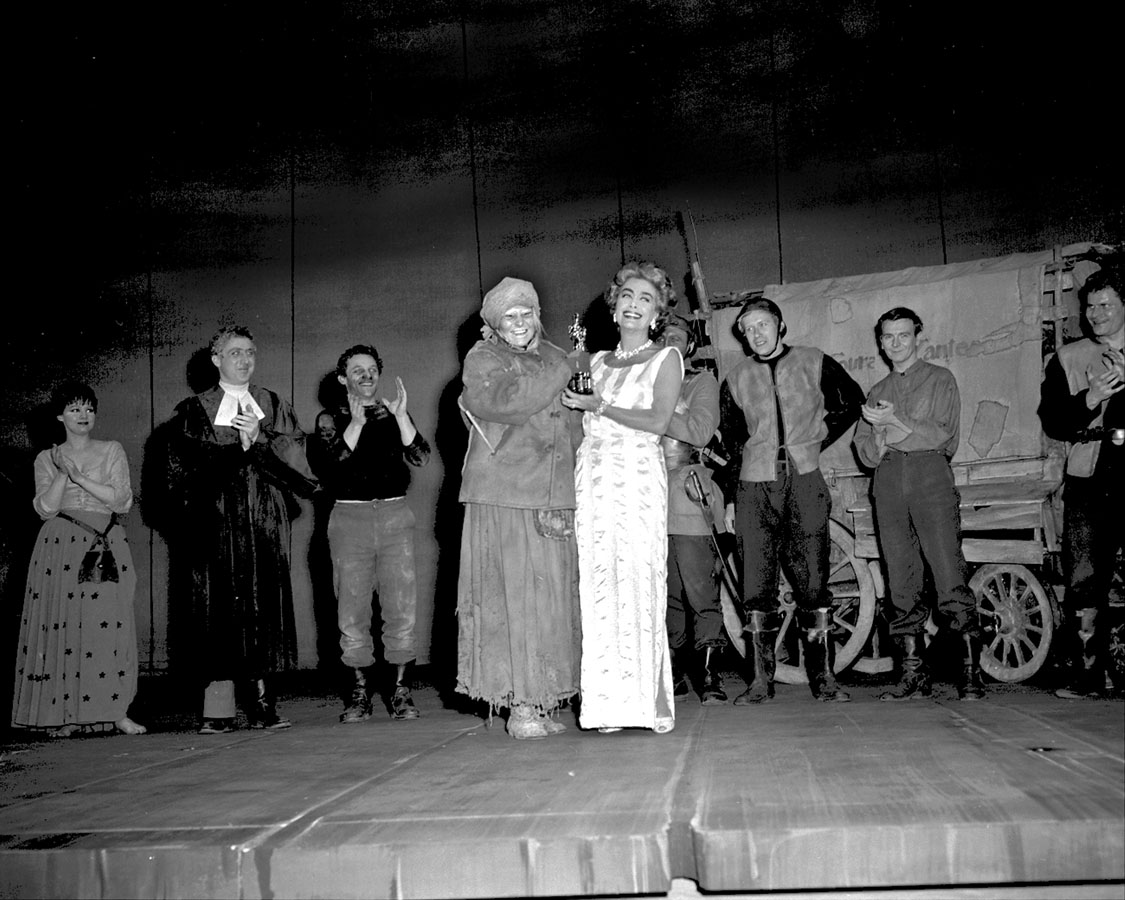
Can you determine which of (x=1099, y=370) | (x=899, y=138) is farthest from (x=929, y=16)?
(x=1099, y=370)

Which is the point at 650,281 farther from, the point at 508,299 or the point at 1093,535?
the point at 1093,535

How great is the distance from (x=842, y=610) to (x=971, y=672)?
42.4 inches

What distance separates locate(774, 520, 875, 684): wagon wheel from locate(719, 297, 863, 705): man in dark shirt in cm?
72

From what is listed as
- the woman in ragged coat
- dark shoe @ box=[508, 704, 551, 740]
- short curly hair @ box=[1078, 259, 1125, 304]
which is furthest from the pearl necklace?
short curly hair @ box=[1078, 259, 1125, 304]

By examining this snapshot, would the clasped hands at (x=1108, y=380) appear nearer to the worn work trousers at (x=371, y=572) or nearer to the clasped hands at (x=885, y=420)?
the clasped hands at (x=885, y=420)

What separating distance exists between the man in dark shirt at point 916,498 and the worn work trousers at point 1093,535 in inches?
16.9

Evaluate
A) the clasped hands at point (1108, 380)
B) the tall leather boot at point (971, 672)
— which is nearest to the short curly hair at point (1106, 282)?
the clasped hands at point (1108, 380)

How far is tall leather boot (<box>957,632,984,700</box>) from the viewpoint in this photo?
13.5 ft

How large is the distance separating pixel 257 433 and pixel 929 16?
16.2ft

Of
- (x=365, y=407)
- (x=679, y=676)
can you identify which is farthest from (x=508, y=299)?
(x=679, y=676)

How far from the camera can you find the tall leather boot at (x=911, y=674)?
424 cm

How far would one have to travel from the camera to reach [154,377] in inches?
273

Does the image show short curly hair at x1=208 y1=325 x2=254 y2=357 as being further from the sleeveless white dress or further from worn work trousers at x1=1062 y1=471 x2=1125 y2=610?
worn work trousers at x1=1062 y1=471 x2=1125 y2=610

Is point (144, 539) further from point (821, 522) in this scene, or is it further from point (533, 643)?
point (821, 522)
